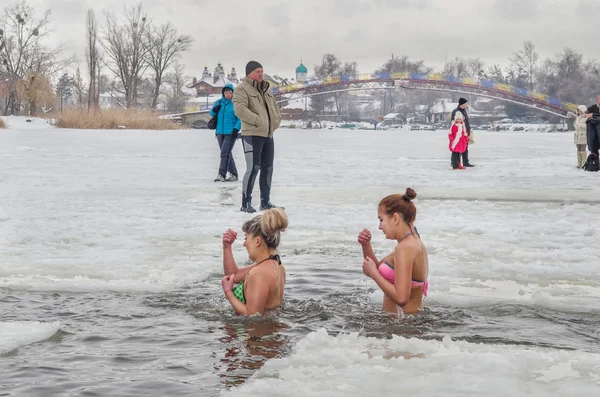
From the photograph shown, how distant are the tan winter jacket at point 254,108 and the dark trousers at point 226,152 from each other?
378 cm

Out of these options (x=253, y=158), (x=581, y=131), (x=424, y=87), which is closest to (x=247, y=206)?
(x=253, y=158)

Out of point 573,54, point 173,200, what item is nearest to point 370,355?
point 173,200

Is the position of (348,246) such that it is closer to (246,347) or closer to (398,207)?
(398,207)

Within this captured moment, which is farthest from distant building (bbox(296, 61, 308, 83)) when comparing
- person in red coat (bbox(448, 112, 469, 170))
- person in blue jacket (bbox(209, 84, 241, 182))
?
person in blue jacket (bbox(209, 84, 241, 182))

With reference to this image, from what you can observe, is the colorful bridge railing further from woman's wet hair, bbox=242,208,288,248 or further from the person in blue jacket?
woman's wet hair, bbox=242,208,288,248

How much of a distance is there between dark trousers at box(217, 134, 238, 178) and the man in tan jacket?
11.9 feet

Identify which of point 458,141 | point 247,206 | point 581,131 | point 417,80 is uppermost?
point 417,80

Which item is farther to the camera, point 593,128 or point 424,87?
point 424,87

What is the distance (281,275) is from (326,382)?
141 centimetres

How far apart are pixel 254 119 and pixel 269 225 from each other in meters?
4.66

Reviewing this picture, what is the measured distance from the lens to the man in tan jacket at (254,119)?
351 inches

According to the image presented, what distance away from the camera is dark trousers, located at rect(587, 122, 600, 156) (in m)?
16.2

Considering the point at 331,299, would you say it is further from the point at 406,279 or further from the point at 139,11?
the point at 139,11

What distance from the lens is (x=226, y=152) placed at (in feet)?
42.7
